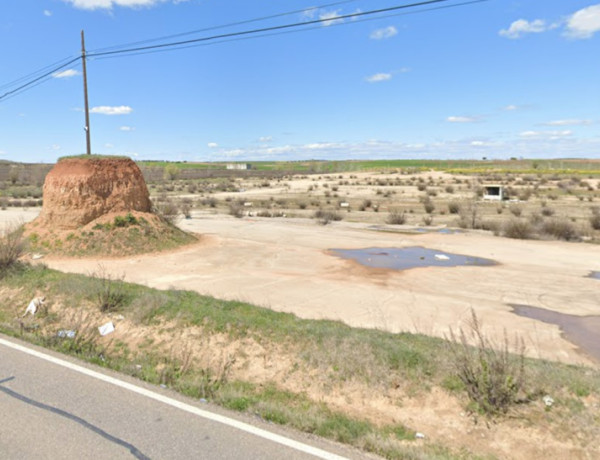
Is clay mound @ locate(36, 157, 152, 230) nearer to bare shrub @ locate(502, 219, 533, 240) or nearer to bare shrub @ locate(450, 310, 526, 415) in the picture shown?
bare shrub @ locate(450, 310, 526, 415)

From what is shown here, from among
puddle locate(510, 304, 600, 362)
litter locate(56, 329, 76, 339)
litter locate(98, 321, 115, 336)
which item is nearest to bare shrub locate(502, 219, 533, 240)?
puddle locate(510, 304, 600, 362)

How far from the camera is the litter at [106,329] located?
9.08 m

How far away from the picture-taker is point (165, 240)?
64.6 ft

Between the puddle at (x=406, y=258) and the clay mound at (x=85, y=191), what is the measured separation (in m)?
9.79

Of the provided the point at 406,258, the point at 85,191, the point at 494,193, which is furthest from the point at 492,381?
the point at 494,193

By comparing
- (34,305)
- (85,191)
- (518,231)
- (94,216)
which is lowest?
(34,305)

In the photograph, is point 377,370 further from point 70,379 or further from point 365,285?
point 365,285

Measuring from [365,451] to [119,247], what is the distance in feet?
51.1

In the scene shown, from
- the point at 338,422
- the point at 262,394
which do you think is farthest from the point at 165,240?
the point at 338,422

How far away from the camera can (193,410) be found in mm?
5770

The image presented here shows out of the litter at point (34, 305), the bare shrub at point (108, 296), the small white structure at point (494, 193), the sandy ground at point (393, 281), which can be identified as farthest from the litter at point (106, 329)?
the small white structure at point (494, 193)

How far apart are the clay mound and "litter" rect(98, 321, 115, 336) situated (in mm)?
11179

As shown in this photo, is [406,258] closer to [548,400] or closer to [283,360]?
[283,360]

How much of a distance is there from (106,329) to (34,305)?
2.73 meters
